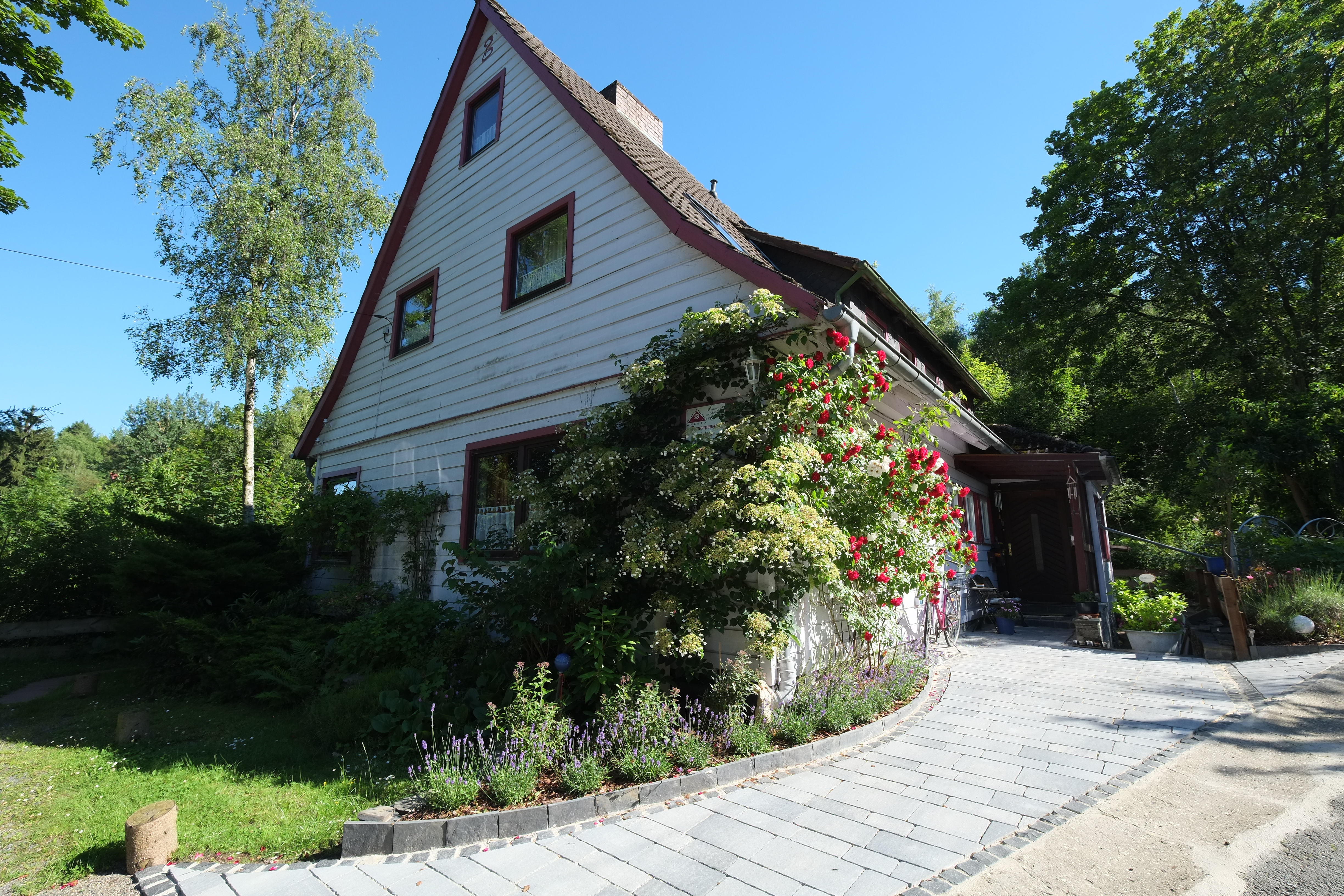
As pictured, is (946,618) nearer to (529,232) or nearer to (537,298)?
(537,298)

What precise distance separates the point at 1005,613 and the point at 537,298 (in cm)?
930

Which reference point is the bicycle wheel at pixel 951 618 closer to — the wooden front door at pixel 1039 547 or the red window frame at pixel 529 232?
the wooden front door at pixel 1039 547

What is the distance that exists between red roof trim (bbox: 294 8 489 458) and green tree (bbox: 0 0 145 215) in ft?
12.9

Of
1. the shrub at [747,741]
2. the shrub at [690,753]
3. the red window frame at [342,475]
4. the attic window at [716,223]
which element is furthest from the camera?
the red window frame at [342,475]

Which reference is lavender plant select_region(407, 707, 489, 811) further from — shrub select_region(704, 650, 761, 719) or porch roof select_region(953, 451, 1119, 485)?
porch roof select_region(953, 451, 1119, 485)

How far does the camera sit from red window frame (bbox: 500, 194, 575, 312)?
792cm

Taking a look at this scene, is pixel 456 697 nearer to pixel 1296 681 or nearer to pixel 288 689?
pixel 288 689

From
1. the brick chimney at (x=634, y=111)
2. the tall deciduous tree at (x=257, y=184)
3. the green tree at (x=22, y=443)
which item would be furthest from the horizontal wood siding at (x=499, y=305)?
the green tree at (x=22, y=443)

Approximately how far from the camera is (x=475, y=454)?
8.73m

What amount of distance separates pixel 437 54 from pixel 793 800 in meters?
12.4

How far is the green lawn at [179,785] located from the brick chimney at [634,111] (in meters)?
10.5

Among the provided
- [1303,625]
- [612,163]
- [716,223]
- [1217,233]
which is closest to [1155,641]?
[1303,625]

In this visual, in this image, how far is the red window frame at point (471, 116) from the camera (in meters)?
9.67

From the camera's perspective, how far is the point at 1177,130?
1647 centimetres
